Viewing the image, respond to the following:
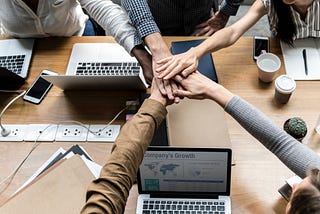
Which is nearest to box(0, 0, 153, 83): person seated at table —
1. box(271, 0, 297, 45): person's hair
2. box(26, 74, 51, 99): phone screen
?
box(26, 74, 51, 99): phone screen

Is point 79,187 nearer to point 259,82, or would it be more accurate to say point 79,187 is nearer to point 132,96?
point 132,96

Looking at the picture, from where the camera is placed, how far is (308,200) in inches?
33.4

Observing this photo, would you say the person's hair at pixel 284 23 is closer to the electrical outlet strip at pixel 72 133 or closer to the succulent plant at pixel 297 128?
the succulent plant at pixel 297 128

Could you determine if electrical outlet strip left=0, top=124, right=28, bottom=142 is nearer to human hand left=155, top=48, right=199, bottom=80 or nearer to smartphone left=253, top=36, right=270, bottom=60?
human hand left=155, top=48, right=199, bottom=80

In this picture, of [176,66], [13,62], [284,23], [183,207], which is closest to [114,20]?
[176,66]

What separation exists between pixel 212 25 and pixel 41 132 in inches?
36.2

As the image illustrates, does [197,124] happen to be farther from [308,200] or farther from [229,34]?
[308,200]

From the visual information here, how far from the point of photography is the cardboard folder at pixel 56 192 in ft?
3.88

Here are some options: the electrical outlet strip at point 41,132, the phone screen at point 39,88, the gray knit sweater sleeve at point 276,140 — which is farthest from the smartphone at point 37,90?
the gray knit sweater sleeve at point 276,140

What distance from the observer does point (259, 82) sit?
151 cm

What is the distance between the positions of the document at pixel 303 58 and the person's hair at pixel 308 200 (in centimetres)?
Answer: 67

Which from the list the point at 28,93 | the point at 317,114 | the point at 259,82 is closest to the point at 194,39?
the point at 259,82

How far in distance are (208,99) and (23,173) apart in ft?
2.15

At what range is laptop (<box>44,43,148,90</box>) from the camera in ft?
4.63
